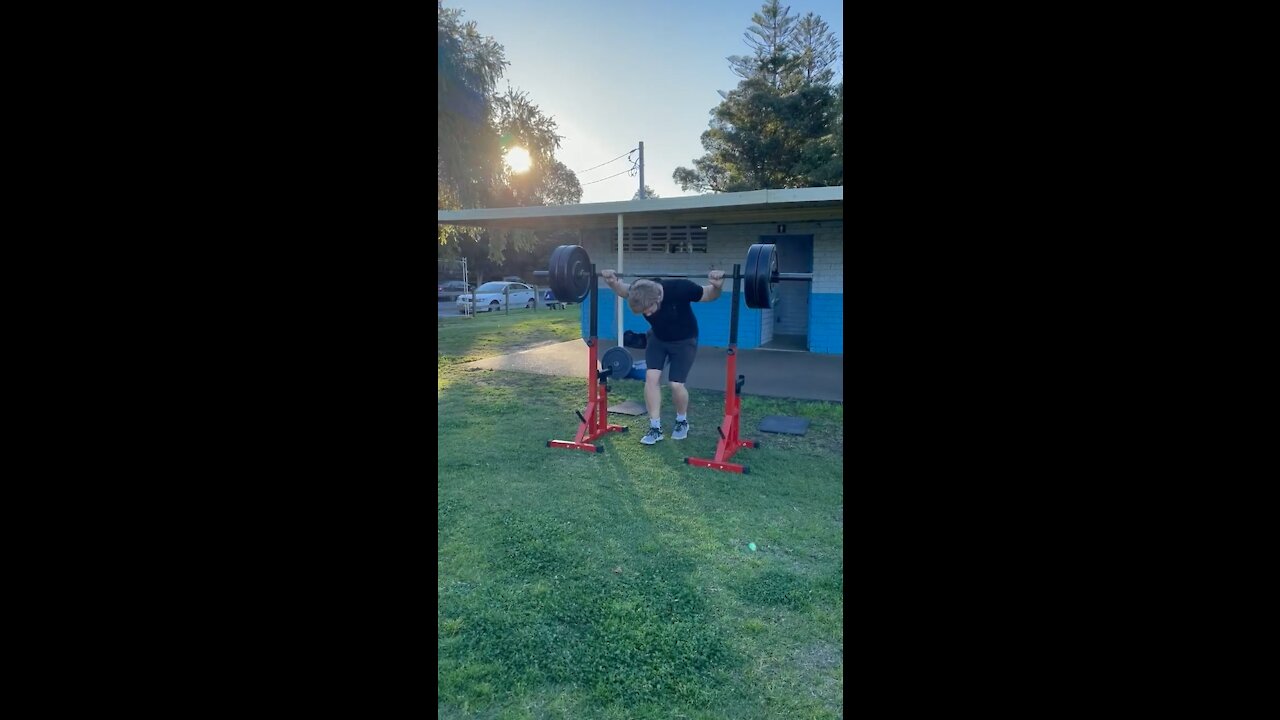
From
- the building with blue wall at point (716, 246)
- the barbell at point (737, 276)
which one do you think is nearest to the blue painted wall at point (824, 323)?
the building with blue wall at point (716, 246)

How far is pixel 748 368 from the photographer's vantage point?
29.4 feet

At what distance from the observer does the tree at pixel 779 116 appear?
19.8m

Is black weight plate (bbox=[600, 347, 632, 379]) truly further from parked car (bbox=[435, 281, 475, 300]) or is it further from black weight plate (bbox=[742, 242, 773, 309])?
parked car (bbox=[435, 281, 475, 300])

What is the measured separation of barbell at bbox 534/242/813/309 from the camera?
15.3 feet

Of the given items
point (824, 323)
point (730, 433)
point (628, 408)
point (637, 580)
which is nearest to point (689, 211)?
point (824, 323)

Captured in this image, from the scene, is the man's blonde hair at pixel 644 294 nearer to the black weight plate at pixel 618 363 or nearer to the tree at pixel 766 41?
the black weight plate at pixel 618 363

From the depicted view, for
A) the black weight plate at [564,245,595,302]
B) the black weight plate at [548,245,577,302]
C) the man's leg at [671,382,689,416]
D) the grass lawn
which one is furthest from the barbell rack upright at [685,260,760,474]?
the black weight plate at [548,245,577,302]

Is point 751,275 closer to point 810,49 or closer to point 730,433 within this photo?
point 730,433

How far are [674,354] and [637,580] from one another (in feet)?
8.16

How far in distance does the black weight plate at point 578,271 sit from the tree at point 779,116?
47.7 feet
